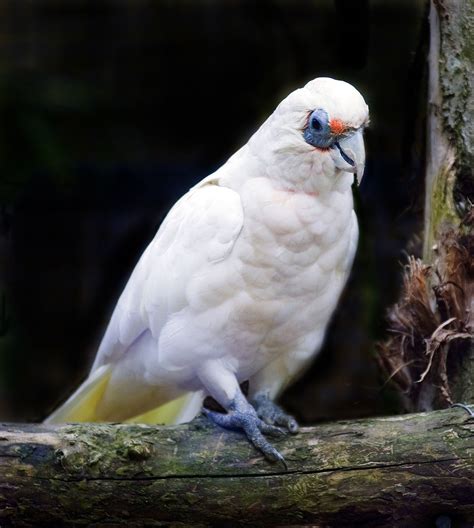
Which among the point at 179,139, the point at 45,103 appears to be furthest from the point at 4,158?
the point at 179,139

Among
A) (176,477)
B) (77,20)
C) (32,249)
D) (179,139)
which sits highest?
(77,20)

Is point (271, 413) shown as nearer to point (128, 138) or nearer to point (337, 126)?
point (337, 126)

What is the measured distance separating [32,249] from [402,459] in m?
2.18

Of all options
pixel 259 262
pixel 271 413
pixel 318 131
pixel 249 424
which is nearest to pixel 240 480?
pixel 249 424

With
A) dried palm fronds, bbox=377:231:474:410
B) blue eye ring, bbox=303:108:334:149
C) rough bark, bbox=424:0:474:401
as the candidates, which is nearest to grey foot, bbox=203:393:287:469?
dried palm fronds, bbox=377:231:474:410

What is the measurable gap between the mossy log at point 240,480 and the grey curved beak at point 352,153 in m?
0.58

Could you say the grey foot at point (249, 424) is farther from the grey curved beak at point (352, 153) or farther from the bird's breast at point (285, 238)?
the grey curved beak at point (352, 153)

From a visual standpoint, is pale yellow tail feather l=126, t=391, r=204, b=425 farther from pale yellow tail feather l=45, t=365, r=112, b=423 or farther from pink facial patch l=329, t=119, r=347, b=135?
pink facial patch l=329, t=119, r=347, b=135

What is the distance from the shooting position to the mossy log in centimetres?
187

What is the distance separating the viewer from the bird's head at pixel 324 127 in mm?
1907

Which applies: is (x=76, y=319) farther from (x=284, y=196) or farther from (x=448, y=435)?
(x=448, y=435)

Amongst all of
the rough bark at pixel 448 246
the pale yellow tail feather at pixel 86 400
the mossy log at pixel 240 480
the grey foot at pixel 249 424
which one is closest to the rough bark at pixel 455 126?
the rough bark at pixel 448 246

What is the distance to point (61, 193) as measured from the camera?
11.7 ft

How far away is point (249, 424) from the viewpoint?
203cm
